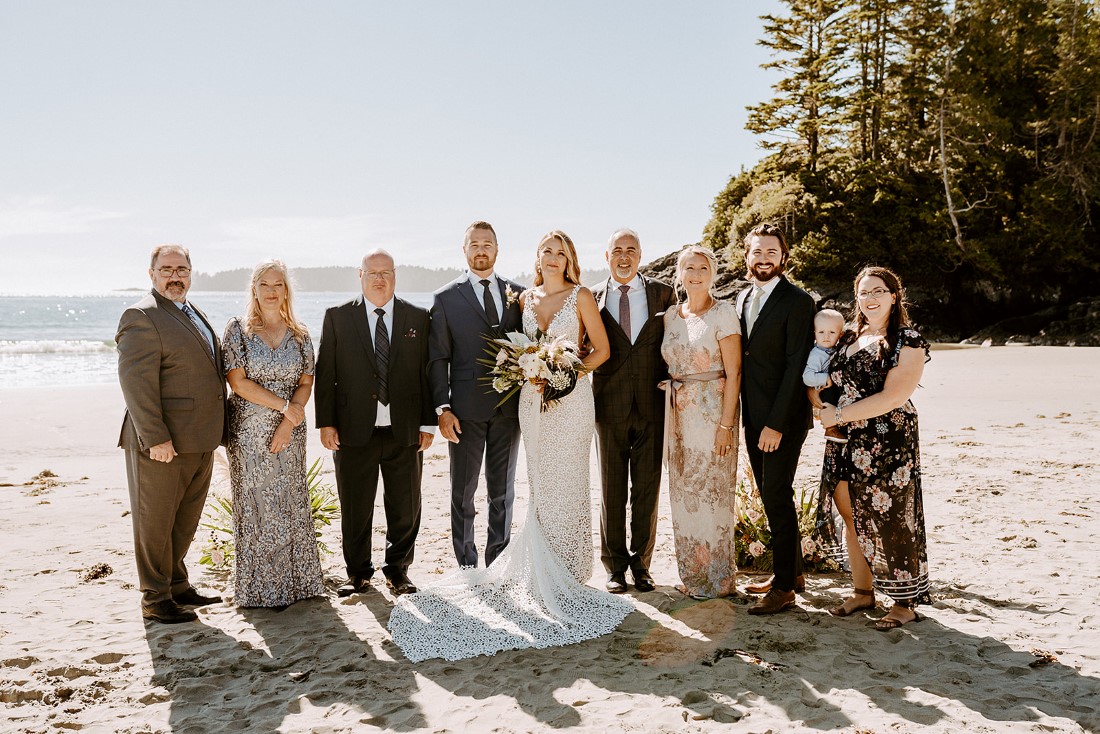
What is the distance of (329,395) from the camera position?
5367 mm

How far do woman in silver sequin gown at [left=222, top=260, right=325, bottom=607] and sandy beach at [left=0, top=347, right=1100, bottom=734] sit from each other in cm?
30

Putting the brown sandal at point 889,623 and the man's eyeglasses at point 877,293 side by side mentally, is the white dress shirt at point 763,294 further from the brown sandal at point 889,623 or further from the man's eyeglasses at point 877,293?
the brown sandal at point 889,623

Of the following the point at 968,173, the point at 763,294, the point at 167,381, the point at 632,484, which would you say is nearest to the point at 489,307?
the point at 632,484

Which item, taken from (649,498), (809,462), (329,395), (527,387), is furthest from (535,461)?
(809,462)

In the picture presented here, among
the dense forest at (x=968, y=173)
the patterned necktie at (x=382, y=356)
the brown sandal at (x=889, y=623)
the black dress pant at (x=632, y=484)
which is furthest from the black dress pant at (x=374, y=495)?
the dense forest at (x=968, y=173)

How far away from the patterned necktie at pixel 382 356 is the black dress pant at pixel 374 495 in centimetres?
28

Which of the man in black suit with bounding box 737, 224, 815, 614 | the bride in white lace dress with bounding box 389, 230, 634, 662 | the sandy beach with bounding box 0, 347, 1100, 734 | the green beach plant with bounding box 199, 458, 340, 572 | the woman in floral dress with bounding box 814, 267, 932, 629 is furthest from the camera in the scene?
the green beach plant with bounding box 199, 458, 340, 572

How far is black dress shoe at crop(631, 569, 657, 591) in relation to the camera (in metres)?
5.37

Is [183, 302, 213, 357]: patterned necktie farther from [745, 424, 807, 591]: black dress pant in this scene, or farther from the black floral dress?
the black floral dress

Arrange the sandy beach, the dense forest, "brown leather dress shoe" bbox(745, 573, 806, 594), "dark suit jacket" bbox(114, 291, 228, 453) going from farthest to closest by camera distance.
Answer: the dense forest
"brown leather dress shoe" bbox(745, 573, 806, 594)
"dark suit jacket" bbox(114, 291, 228, 453)
the sandy beach

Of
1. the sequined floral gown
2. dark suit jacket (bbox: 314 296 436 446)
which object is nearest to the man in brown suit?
the sequined floral gown

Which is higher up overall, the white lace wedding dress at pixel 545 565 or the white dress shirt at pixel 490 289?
the white dress shirt at pixel 490 289

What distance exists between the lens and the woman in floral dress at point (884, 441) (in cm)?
449

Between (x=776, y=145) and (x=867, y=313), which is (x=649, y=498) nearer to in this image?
(x=867, y=313)
